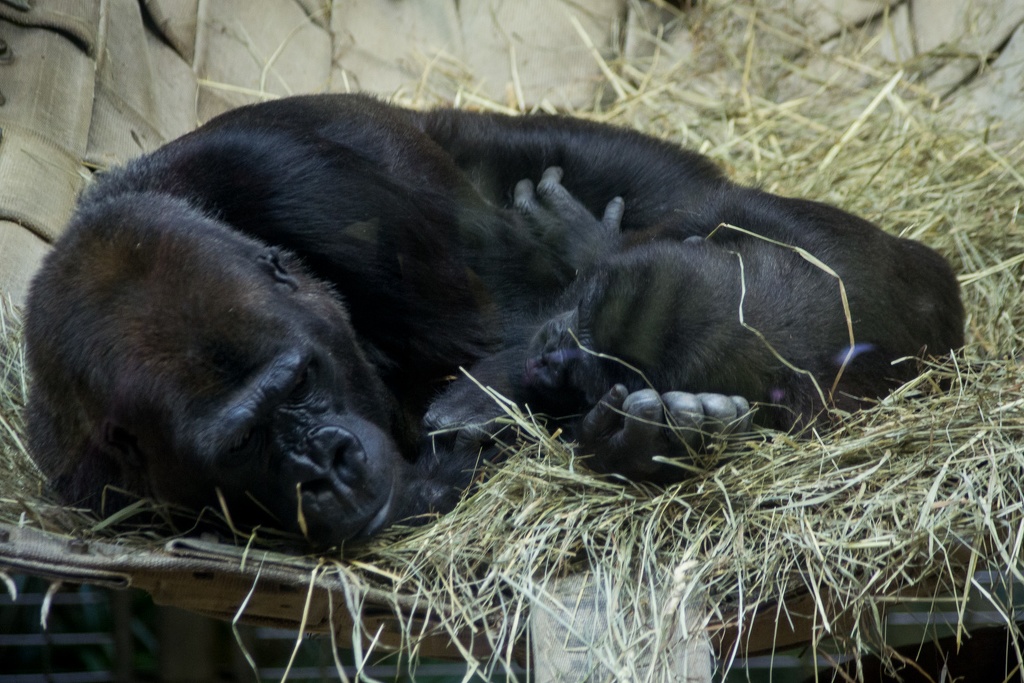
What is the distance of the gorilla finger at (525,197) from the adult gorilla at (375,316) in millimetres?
16

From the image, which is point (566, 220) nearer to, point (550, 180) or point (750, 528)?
point (550, 180)

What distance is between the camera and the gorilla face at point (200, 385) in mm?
1961

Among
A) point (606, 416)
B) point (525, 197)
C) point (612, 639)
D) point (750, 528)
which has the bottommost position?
point (612, 639)

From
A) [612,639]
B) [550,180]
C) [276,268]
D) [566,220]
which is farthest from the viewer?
[550,180]

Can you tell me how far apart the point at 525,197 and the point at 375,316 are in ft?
1.98

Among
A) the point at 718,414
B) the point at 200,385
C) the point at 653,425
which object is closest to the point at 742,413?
the point at 718,414

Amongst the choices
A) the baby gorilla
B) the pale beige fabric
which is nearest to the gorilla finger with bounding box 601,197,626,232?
the baby gorilla

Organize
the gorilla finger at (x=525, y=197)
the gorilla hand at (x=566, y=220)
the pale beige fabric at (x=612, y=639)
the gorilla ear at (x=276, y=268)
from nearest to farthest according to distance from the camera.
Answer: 1. the pale beige fabric at (x=612, y=639)
2. the gorilla ear at (x=276, y=268)
3. the gorilla hand at (x=566, y=220)
4. the gorilla finger at (x=525, y=197)

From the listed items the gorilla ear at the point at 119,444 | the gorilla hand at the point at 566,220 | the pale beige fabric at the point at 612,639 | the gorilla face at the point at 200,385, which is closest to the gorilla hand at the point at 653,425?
the pale beige fabric at the point at 612,639

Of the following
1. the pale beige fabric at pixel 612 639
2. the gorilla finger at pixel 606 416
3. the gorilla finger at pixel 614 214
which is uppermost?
the gorilla finger at pixel 614 214

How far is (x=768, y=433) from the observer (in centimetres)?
207

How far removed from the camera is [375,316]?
2.48 metres

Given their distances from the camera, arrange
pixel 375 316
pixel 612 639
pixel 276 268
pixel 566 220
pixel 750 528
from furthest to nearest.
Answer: pixel 566 220 < pixel 375 316 < pixel 276 268 < pixel 750 528 < pixel 612 639

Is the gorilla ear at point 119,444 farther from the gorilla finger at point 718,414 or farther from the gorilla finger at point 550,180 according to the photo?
the gorilla finger at point 550,180
